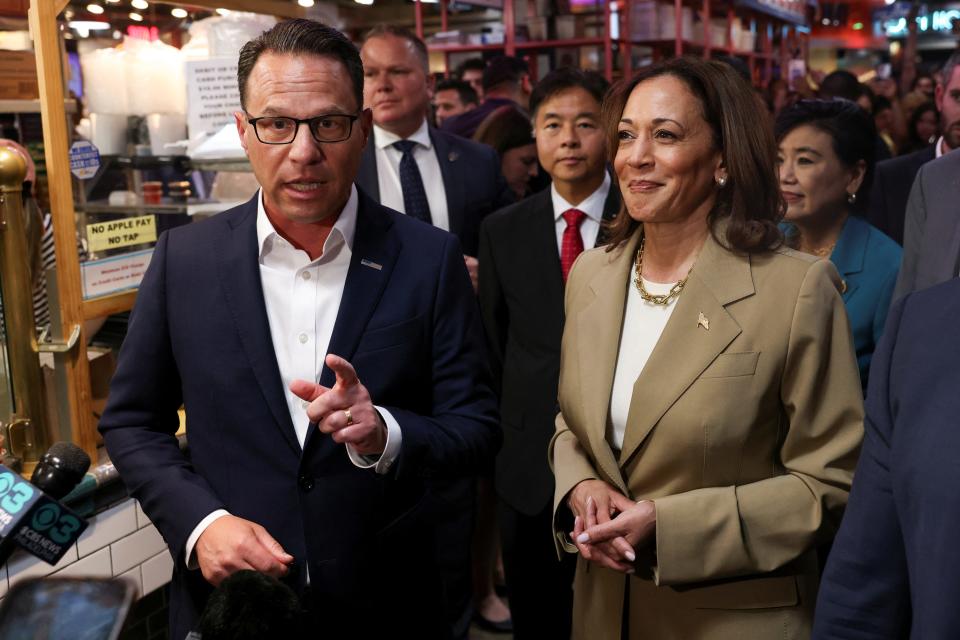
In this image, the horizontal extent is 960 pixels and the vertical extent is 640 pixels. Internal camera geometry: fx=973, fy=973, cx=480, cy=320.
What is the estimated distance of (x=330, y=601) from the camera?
1767mm

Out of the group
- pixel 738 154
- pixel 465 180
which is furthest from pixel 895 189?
pixel 738 154

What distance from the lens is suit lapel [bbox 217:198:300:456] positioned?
173 centimetres

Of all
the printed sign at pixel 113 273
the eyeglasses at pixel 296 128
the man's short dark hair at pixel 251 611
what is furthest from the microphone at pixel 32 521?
the printed sign at pixel 113 273

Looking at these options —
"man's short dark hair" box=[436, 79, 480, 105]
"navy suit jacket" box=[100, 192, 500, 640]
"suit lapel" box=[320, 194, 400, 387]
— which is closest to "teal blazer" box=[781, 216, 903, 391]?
"navy suit jacket" box=[100, 192, 500, 640]

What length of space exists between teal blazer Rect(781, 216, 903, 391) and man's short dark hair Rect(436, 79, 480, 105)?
4.48 metres

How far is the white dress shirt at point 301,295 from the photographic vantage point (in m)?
1.78

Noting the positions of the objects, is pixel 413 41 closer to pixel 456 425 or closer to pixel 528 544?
pixel 528 544

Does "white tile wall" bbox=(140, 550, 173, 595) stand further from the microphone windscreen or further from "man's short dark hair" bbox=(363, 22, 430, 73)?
"man's short dark hair" bbox=(363, 22, 430, 73)

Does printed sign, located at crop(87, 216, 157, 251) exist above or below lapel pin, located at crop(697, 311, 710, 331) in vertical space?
above

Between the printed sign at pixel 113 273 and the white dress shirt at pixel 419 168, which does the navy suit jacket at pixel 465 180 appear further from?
the printed sign at pixel 113 273

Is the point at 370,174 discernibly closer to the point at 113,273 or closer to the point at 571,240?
the point at 571,240

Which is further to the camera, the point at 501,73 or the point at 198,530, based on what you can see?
the point at 501,73

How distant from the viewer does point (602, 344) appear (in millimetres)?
2107

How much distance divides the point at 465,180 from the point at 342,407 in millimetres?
2200
